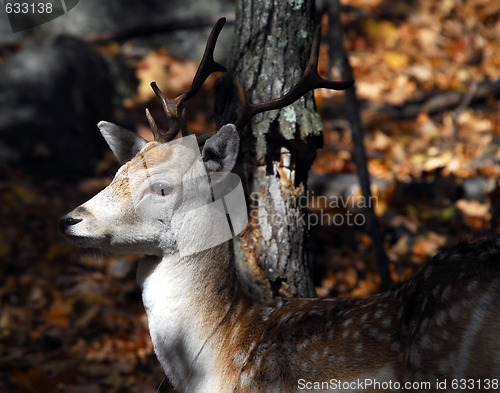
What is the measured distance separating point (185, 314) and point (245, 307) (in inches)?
13.5

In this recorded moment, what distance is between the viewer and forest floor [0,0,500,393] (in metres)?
4.59

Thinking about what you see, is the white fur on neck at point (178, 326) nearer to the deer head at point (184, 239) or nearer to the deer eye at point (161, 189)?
the deer head at point (184, 239)

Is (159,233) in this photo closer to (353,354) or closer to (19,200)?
(353,354)

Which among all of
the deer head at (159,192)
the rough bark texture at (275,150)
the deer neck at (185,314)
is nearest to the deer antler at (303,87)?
the deer head at (159,192)

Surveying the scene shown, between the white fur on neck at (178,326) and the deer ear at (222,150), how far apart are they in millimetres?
502

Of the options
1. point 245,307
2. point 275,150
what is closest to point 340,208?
point 275,150

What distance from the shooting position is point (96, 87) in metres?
7.60

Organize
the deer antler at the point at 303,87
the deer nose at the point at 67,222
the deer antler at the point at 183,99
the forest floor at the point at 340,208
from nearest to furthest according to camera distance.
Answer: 1. the deer nose at the point at 67,222
2. the deer antler at the point at 303,87
3. the deer antler at the point at 183,99
4. the forest floor at the point at 340,208

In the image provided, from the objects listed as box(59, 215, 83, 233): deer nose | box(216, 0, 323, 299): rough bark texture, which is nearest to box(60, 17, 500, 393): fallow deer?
box(59, 215, 83, 233): deer nose

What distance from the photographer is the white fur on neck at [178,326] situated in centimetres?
299

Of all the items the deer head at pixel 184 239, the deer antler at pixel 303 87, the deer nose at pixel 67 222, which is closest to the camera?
the deer nose at pixel 67 222

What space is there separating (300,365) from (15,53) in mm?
6386

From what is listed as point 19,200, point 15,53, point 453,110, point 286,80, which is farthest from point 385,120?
point 15,53

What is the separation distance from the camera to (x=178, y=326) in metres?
3.00
